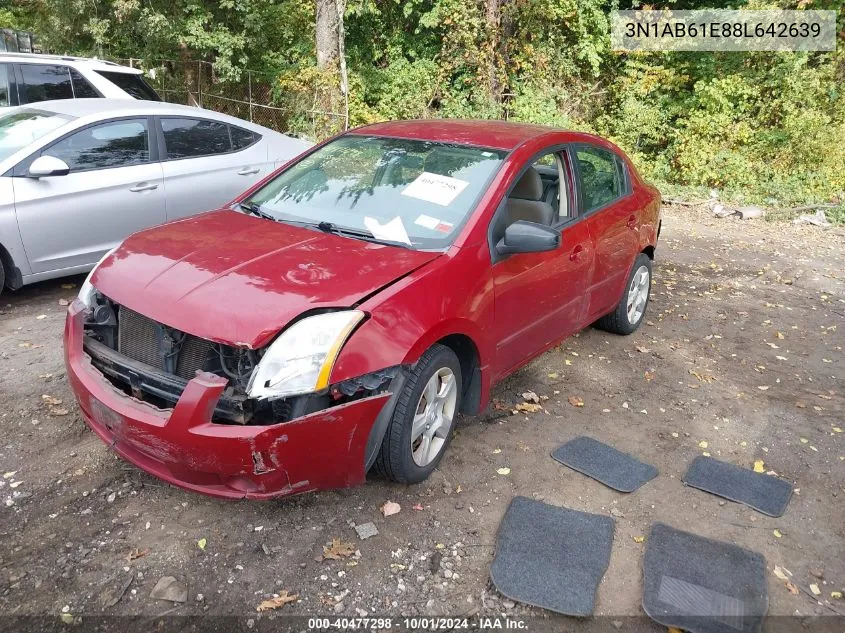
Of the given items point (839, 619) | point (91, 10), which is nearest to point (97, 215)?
point (839, 619)

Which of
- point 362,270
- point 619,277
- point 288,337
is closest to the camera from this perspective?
point 288,337

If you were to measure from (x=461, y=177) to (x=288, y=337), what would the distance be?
1.56 meters

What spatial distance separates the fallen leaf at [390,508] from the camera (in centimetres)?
327

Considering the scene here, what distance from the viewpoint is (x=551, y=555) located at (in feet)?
9.98

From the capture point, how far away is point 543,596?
110 inches

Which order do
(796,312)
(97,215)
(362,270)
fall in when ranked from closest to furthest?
(362,270) < (97,215) < (796,312)

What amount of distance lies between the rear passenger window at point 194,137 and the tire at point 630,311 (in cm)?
390

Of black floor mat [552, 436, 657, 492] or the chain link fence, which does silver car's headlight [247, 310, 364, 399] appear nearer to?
black floor mat [552, 436, 657, 492]

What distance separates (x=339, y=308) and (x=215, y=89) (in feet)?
45.8

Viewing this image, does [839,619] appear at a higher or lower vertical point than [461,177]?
lower

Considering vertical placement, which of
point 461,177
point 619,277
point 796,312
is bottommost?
point 796,312

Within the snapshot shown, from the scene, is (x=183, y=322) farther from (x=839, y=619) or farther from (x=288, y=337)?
(x=839, y=619)

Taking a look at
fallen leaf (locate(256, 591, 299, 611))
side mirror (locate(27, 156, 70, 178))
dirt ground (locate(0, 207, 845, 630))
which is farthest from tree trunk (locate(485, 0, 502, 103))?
fallen leaf (locate(256, 591, 299, 611))

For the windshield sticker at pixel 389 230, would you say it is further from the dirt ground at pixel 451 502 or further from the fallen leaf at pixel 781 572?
the fallen leaf at pixel 781 572
